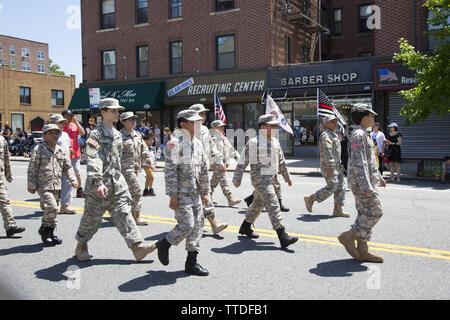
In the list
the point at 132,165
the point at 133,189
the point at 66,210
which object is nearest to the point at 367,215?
the point at 133,189

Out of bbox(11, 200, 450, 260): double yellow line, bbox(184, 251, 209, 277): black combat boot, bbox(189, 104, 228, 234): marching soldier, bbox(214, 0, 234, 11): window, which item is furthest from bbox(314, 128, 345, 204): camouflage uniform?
bbox(214, 0, 234, 11): window

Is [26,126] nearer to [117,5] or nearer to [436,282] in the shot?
[117,5]

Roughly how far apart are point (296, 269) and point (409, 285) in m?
1.23

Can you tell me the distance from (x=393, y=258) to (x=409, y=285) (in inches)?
37.9

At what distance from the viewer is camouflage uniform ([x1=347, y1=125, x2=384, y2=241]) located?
17.0 ft

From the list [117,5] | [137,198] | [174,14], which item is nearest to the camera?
[137,198]

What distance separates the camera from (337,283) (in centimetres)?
454

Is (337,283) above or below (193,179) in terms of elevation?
below

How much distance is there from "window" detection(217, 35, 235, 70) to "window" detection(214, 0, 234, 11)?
5.01 feet

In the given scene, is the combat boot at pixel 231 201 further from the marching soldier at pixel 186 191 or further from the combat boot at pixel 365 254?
the combat boot at pixel 365 254
